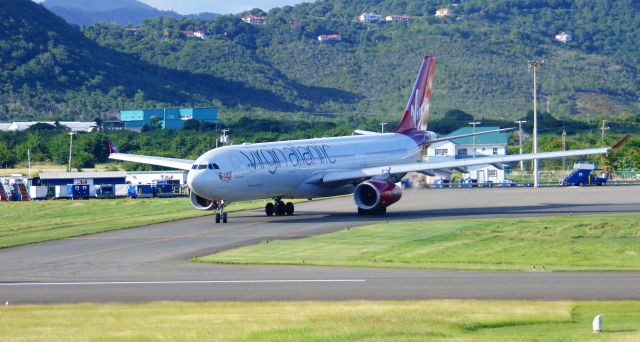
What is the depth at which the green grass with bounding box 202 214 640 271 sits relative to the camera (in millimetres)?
38281

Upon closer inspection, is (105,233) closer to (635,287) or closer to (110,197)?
(635,287)

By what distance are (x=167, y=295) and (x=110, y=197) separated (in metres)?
73.0

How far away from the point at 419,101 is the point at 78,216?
22.6 m

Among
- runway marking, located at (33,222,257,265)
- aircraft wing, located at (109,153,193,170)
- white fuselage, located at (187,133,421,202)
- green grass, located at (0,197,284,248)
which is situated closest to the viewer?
runway marking, located at (33,222,257,265)

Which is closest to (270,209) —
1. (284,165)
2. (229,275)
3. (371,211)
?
(284,165)

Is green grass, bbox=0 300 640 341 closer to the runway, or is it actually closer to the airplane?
the runway

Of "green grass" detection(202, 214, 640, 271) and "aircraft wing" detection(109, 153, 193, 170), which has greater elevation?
"aircraft wing" detection(109, 153, 193, 170)

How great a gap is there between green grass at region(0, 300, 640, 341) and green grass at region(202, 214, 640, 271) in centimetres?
969

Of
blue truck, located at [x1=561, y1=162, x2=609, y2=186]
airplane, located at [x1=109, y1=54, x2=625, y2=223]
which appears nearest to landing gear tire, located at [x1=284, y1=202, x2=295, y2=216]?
airplane, located at [x1=109, y1=54, x2=625, y2=223]

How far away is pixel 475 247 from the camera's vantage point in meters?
41.8

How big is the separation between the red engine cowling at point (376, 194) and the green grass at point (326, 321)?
28339 mm

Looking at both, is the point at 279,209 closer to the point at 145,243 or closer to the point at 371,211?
the point at 371,211

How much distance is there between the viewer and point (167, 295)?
102 ft

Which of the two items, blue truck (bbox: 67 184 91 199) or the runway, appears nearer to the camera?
the runway
